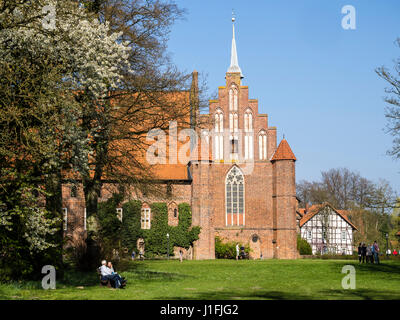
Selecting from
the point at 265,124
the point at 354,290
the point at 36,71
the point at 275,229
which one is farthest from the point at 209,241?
the point at 36,71

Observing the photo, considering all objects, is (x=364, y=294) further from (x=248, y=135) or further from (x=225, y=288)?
(x=248, y=135)

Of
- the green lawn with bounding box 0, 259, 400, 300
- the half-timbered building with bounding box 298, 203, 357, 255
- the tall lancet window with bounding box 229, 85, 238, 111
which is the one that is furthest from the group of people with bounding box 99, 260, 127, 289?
the half-timbered building with bounding box 298, 203, 357, 255

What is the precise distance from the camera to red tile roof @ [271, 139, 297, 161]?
142 feet

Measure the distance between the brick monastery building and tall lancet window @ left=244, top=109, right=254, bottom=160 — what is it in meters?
0.08

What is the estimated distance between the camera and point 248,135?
4381 cm

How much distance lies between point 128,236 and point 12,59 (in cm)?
2920

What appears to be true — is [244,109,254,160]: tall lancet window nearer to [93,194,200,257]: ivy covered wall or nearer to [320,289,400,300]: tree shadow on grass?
[93,194,200,257]: ivy covered wall

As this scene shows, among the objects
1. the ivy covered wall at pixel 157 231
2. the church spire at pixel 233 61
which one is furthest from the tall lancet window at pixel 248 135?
the ivy covered wall at pixel 157 231

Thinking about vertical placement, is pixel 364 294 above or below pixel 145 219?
below

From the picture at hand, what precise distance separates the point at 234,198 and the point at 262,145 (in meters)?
4.97

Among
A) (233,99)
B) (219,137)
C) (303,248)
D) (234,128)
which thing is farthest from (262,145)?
(303,248)

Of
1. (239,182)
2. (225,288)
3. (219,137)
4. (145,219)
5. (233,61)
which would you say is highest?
(233,61)

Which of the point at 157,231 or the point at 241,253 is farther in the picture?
the point at 241,253

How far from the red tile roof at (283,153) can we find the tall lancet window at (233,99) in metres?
4.82
